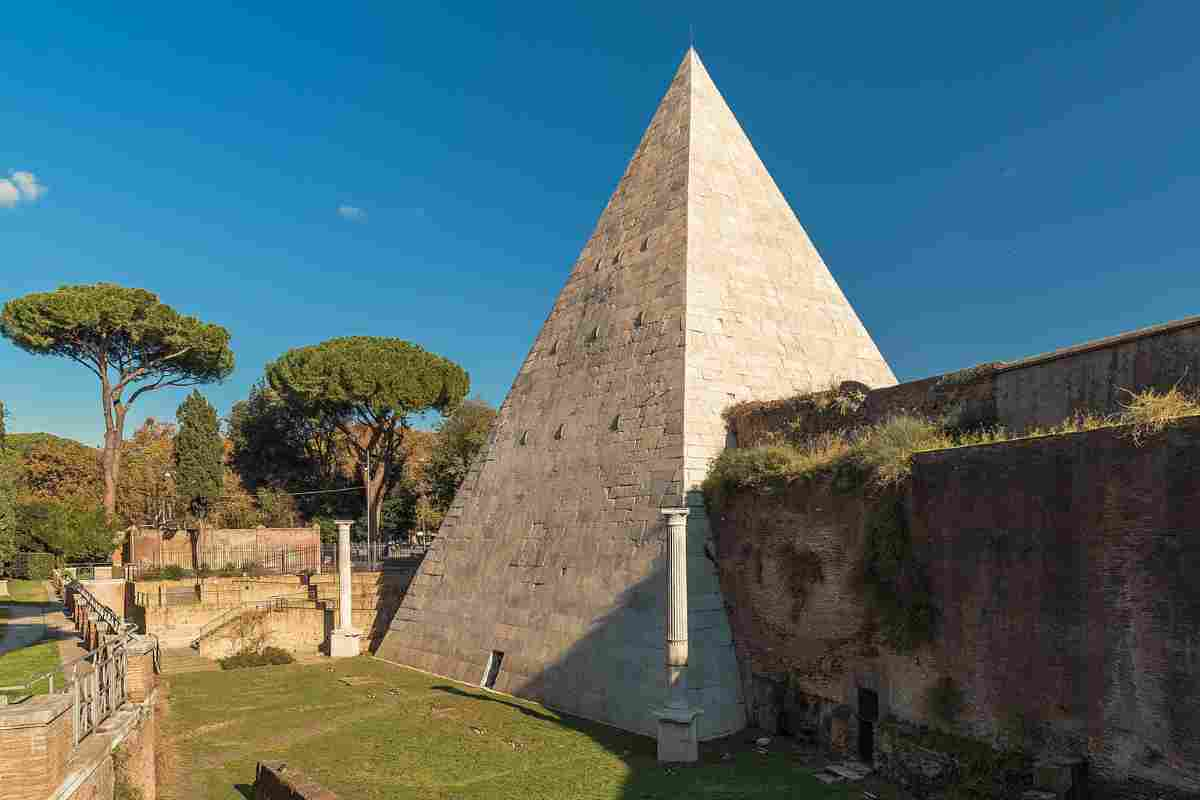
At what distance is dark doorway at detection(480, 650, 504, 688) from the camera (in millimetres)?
13430

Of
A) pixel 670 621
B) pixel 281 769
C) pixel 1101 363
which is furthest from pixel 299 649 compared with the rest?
pixel 1101 363

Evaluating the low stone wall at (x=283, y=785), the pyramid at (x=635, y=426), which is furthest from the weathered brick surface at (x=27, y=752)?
the pyramid at (x=635, y=426)

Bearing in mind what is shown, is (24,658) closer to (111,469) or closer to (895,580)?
(895,580)

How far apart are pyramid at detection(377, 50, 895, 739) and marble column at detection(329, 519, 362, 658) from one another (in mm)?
1298

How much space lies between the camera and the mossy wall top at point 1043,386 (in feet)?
25.5

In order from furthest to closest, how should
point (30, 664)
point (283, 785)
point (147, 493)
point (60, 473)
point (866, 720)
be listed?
point (60, 473)
point (147, 493)
point (30, 664)
point (866, 720)
point (283, 785)

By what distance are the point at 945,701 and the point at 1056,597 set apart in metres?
1.80

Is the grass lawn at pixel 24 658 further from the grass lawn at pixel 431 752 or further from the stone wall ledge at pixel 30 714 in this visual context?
the stone wall ledge at pixel 30 714

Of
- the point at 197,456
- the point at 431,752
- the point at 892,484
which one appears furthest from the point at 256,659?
the point at 197,456

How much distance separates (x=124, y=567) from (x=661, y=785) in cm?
2446

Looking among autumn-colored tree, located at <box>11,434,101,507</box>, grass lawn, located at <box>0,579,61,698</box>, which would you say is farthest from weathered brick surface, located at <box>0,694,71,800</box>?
autumn-colored tree, located at <box>11,434,101,507</box>

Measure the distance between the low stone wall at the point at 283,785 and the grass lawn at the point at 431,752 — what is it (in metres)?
0.39

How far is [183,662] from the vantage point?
55.3 feet

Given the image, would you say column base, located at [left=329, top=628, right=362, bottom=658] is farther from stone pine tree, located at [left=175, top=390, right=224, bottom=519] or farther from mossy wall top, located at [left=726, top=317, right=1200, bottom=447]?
stone pine tree, located at [left=175, top=390, right=224, bottom=519]
